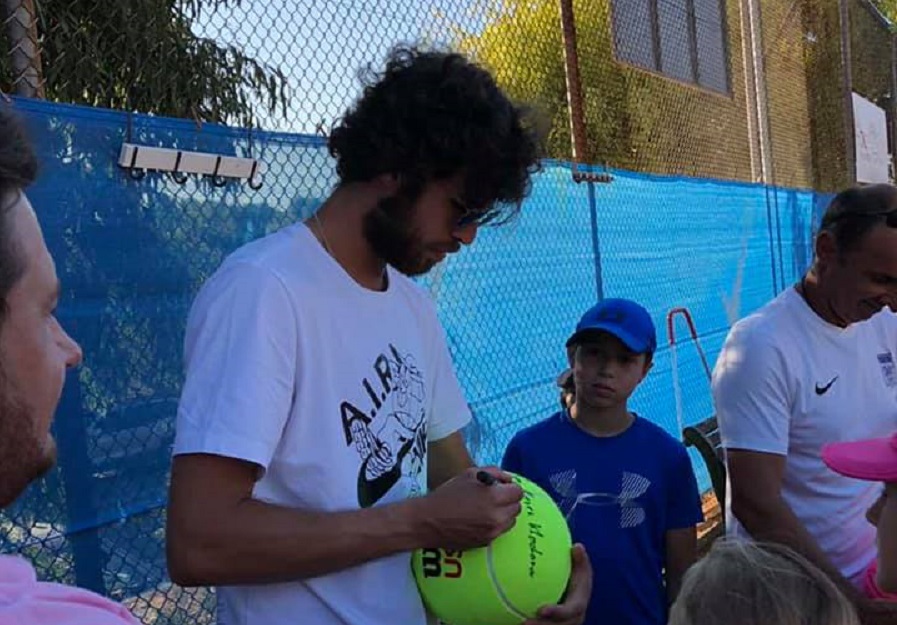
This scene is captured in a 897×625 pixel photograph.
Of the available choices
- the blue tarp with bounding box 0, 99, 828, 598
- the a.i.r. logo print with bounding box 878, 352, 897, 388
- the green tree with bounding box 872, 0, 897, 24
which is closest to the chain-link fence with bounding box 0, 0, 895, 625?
the blue tarp with bounding box 0, 99, 828, 598

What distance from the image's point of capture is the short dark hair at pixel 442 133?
6.44 ft

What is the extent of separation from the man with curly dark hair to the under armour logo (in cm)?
90

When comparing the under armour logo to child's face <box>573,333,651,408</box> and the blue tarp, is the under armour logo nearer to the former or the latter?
child's face <box>573,333,651,408</box>

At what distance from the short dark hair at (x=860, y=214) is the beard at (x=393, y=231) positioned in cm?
152

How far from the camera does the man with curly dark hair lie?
5.39 feet

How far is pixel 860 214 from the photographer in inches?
112

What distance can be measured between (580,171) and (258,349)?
383 centimetres

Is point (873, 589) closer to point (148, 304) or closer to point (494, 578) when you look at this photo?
point (494, 578)

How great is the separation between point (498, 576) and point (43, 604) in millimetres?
1026

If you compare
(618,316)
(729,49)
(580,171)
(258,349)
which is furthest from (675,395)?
(258,349)

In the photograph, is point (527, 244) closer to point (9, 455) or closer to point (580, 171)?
point (580, 171)

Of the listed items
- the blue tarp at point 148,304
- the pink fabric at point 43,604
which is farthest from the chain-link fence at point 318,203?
the pink fabric at point 43,604

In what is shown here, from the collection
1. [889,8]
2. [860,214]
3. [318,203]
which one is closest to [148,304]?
[318,203]

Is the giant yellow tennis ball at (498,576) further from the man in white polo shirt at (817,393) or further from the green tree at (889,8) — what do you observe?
the green tree at (889,8)
